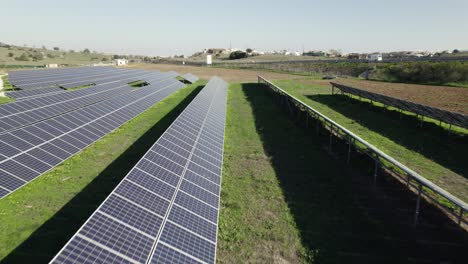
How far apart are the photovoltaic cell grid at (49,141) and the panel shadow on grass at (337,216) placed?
1183cm

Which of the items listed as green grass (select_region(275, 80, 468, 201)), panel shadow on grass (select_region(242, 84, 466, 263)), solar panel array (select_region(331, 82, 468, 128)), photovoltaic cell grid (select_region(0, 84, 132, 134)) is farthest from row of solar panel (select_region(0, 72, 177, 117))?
solar panel array (select_region(331, 82, 468, 128))

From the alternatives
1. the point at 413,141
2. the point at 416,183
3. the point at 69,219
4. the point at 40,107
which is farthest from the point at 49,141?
the point at 413,141

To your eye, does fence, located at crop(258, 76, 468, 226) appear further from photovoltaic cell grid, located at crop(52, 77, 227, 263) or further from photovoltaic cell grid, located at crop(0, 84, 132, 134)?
photovoltaic cell grid, located at crop(0, 84, 132, 134)

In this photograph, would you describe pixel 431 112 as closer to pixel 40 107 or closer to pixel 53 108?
pixel 53 108

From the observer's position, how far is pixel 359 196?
48.0ft

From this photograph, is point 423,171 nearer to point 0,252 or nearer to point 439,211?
point 439,211

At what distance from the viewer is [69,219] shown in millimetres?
12648

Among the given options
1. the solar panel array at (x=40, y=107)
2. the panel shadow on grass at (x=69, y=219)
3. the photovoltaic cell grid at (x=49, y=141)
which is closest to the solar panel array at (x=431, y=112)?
the panel shadow on grass at (x=69, y=219)

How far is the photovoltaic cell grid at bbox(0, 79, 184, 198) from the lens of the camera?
1352cm

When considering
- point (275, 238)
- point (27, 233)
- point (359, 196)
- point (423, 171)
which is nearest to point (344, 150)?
point (423, 171)

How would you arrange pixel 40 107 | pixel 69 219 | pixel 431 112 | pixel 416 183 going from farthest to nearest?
1. pixel 40 107
2. pixel 431 112
3. pixel 416 183
4. pixel 69 219

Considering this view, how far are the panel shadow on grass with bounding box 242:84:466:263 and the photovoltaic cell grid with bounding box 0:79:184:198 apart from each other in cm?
1183

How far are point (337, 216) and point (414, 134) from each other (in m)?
16.1

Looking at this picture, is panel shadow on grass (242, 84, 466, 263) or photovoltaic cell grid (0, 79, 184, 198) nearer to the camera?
panel shadow on grass (242, 84, 466, 263)
